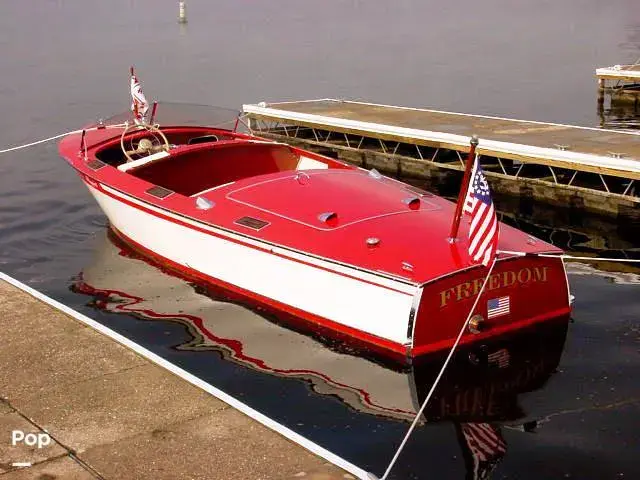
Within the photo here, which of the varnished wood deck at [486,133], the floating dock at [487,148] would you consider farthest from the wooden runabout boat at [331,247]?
the floating dock at [487,148]

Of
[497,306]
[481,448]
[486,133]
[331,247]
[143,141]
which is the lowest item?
[481,448]

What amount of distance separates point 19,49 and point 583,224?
167 feet

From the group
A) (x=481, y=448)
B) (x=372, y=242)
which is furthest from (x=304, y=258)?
(x=481, y=448)

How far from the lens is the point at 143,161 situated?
656 inches

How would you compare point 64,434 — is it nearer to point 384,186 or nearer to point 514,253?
point 514,253

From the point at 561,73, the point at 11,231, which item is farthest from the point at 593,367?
the point at 561,73

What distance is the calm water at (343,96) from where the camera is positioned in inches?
426

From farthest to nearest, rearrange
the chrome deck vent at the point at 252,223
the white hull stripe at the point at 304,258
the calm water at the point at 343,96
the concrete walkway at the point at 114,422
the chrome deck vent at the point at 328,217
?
the chrome deck vent at the point at 252,223
the chrome deck vent at the point at 328,217
the white hull stripe at the point at 304,258
the calm water at the point at 343,96
the concrete walkway at the point at 114,422

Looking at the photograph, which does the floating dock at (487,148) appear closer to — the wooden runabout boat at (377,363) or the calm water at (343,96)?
the calm water at (343,96)

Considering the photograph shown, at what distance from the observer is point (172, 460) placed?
8258 millimetres

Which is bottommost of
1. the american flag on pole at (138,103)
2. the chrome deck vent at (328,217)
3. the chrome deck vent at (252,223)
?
the chrome deck vent at (252,223)

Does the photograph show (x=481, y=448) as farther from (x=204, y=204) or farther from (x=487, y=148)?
(x=487, y=148)

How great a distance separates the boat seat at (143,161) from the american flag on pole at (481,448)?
7.97 m

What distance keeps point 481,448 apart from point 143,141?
9.79m
